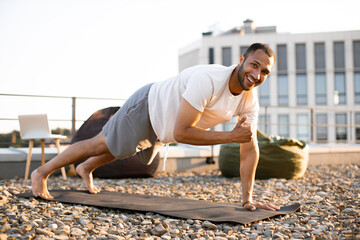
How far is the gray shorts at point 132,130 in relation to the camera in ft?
8.88

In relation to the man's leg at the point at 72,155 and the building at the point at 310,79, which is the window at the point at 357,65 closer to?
the building at the point at 310,79

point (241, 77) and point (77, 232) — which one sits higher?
point (241, 77)

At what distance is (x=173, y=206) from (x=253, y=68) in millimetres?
1114

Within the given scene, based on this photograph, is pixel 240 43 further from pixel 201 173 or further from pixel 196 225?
pixel 196 225

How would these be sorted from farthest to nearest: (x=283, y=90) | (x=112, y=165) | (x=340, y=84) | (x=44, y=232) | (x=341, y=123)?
(x=283, y=90) < (x=340, y=84) < (x=341, y=123) < (x=112, y=165) < (x=44, y=232)

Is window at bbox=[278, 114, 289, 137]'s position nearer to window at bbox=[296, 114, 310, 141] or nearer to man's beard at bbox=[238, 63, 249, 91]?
window at bbox=[296, 114, 310, 141]

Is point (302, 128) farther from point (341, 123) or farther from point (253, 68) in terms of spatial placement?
point (253, 68)

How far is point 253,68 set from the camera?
7.75 feet

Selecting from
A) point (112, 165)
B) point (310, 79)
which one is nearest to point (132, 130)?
point (112, 165)

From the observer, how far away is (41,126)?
4.38 meters

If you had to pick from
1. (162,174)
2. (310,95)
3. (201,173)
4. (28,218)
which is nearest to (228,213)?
(28,218)

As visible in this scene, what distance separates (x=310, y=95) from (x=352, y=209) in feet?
105

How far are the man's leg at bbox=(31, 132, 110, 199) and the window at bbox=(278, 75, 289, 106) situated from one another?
3171 centimetres

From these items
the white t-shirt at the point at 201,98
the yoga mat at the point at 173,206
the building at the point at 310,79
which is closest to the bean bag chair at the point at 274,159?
the yoga mat at the point at 173,206
